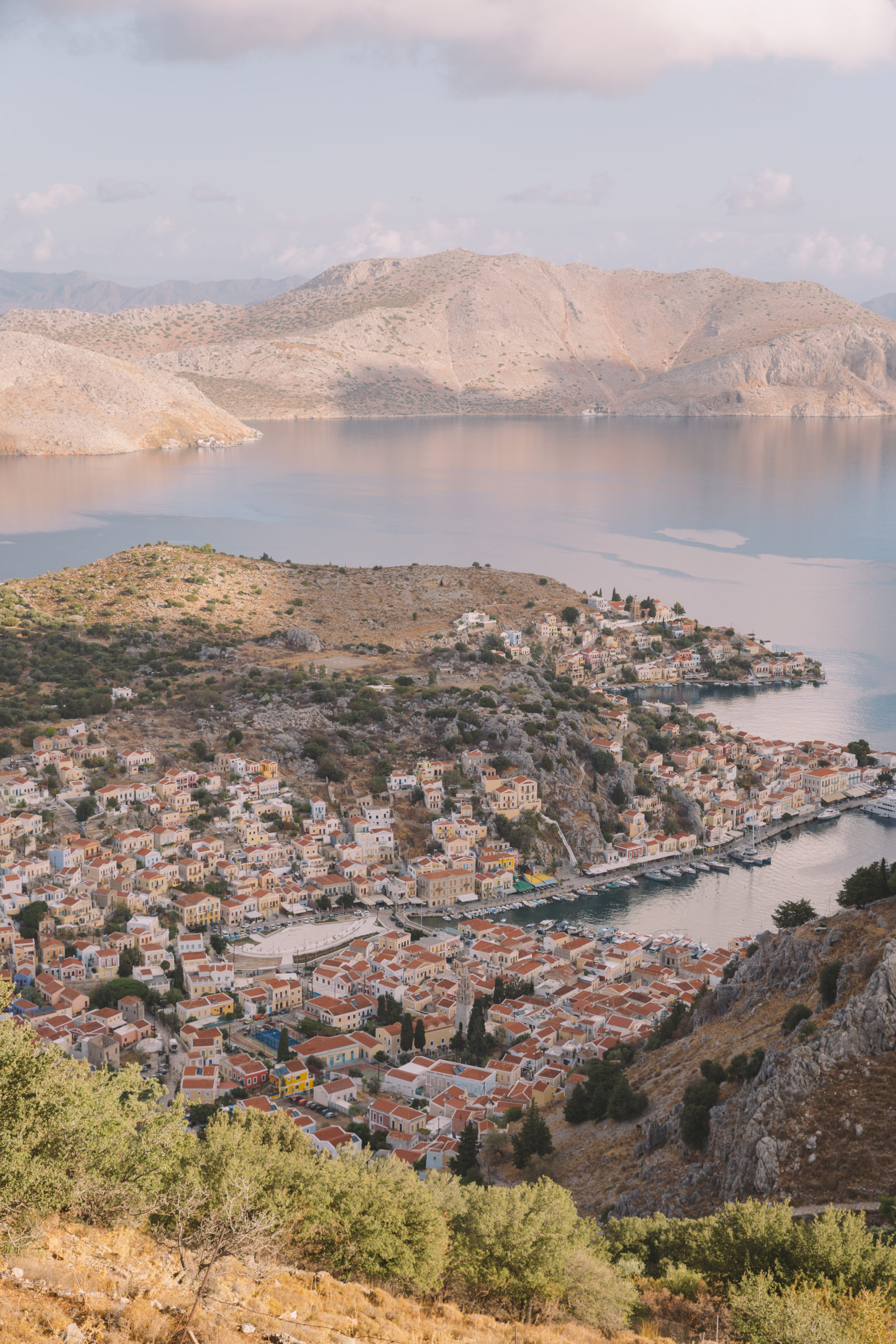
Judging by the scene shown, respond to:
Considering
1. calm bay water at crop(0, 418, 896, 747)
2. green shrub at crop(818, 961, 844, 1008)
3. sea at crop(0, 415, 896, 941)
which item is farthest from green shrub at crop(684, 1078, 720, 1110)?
calm bay water at crop(0, 418, 896, 747)

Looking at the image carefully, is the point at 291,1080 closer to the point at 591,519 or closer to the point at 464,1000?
the point at 464,1000

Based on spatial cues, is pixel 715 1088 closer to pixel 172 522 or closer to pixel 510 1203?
pixel 510 1203

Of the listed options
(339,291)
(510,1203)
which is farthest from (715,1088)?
(339,291)

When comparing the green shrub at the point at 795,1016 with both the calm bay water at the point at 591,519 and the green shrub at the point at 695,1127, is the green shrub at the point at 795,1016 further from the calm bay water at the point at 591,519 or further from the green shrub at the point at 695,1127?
A: the calm bay water at the point at 591,519

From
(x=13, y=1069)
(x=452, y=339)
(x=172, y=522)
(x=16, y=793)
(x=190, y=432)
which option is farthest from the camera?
(x=452, y=339)

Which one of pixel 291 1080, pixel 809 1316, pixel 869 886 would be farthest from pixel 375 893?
pixel 809 1316

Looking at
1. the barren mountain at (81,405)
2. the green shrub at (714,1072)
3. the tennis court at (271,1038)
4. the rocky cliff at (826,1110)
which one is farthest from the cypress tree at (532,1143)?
the barren mountain at (81,405)

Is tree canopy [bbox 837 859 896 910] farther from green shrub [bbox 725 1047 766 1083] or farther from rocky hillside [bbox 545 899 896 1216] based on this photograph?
green shrub [bbox 725 1047 766 1083]
